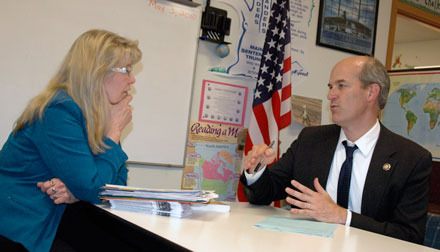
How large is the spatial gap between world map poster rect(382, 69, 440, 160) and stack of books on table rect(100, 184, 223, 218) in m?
2.58

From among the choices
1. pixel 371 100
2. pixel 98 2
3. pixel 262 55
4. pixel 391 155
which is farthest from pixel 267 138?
pixel 98 2

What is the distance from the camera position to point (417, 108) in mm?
3518

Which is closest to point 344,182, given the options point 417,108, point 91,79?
point 91,79

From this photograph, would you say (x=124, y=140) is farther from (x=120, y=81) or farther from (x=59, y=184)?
(x=59, y=184)

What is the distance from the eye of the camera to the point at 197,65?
117 inches

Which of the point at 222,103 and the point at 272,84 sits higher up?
the point at 272,84

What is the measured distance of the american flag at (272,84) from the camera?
118 inches

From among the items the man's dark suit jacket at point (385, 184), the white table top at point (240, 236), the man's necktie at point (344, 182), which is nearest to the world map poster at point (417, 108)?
the man's dark suit jacket at point (385, 184)

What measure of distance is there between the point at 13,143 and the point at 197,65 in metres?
1.58

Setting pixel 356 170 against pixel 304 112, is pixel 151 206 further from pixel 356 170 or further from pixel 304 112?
pixel 304 112

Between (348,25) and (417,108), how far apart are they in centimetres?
87

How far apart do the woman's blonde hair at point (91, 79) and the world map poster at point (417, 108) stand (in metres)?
2.53

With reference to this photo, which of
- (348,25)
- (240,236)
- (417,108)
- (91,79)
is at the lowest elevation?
(240,236)

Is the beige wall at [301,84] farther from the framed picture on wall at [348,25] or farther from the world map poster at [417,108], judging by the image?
the world map poster at [417,108]
